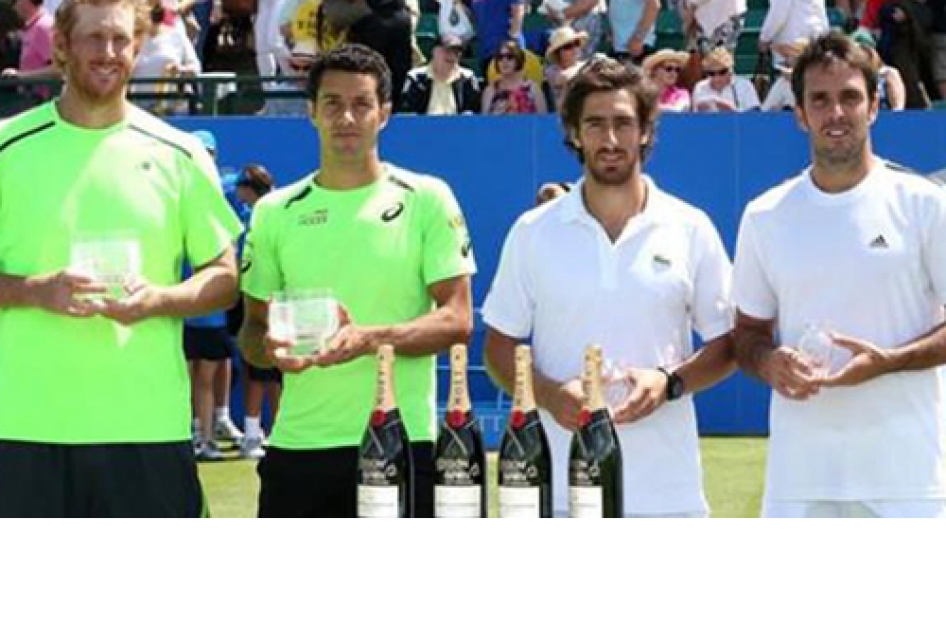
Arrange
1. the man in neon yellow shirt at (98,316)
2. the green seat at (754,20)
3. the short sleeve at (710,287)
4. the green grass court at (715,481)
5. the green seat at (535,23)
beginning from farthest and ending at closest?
1. the green seat at (754,20)
2. the green seat at (535,23)
3. the green grass court at (715,481)
4. the short sleeve at (710,287)
5. the man in neon yellow shirt at (98,316)

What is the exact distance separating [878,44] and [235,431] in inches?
221

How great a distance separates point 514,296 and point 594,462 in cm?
153

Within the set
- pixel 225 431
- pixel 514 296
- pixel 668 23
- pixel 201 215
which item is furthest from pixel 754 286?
pixel 668 23

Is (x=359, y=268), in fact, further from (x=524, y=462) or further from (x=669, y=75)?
(x=669, y=75)

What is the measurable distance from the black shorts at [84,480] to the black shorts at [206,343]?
25.2ft

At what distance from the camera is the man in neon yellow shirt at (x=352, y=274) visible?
5.44 metres

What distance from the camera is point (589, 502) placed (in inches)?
146

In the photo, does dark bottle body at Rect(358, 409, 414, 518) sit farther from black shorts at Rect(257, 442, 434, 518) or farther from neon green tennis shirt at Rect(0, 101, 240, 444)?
black shorts at Rect(257, 442, 434, 518)

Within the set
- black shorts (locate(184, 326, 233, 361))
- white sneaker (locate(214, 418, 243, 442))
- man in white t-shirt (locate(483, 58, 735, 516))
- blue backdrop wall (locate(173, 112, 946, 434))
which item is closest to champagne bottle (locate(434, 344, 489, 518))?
man in white t-shirt (locate(483, 58, 735, 516))

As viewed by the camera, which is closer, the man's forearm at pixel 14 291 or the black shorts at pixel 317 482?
the man's forearm at pixel 14 291

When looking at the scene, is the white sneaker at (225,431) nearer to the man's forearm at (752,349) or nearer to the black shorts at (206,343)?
the black shorts at (206,343)

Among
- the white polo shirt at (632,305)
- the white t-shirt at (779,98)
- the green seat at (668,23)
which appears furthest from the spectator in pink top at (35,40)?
the white polo shirt at (632,305)

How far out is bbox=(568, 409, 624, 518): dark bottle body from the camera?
3713mm
